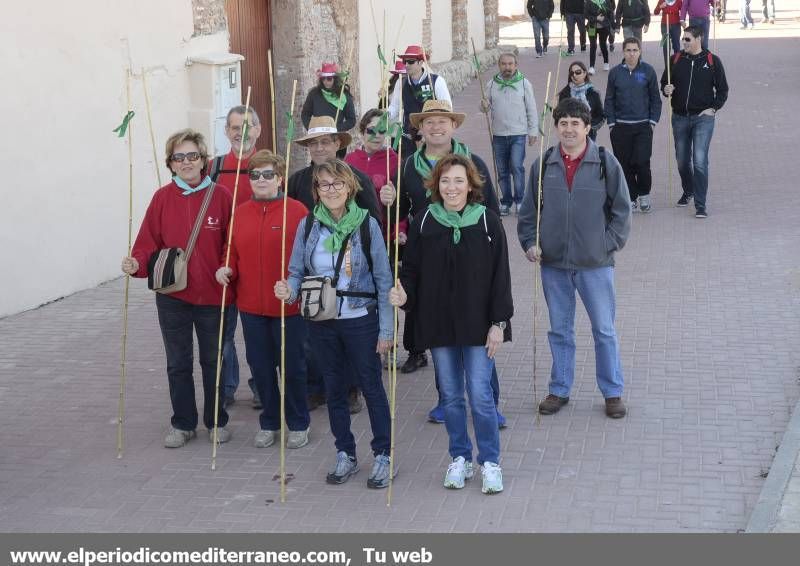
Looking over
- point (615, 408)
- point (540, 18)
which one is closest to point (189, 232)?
point (615, 408)

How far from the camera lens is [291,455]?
733 centimetres

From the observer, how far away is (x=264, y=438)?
7.49m

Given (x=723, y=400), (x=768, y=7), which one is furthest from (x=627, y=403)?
(x=768, y=7)

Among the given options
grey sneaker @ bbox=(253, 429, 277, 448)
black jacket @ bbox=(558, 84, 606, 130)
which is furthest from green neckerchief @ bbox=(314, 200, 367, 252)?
black jacket @ bbox=(558, 84, 606, 130)

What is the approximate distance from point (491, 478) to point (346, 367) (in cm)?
97

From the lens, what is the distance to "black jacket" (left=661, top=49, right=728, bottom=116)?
13117 mm

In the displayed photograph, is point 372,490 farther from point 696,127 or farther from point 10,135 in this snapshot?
point 696,127

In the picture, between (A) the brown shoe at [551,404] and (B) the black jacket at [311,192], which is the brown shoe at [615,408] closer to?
(A) the brown shoe at [551,404]

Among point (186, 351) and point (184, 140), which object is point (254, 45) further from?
point (186, 351)

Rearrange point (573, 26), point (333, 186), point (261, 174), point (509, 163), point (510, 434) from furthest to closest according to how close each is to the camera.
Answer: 1. point (573, 26)
2. point (509, 163)
3. point (510, 434)
4. point (261, 174)
5. point (333, 186)

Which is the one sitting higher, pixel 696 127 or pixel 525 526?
pixel 696 127

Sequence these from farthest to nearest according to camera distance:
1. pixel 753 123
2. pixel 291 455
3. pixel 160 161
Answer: pixel 753 123 < pixel 160 161 < pixel 291 455

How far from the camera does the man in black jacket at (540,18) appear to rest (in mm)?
25684

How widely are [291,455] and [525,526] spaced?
165 centimetres
